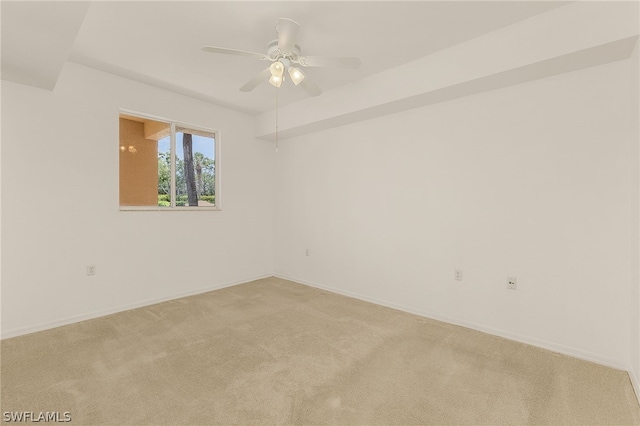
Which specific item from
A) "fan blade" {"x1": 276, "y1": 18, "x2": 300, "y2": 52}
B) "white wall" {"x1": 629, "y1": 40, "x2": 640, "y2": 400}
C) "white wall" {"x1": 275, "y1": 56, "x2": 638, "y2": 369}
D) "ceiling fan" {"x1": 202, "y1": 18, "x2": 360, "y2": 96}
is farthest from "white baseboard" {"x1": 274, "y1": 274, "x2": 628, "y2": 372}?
"fan blade" {"x1": 276, "y1": 18, "x2": 300, "y2": 52}

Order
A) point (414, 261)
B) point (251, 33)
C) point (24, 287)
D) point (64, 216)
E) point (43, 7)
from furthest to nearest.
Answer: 1. point (414, 261)
2. point (64, 216)
3. point (24, 287)
4. point (251, 33)
5. point (43, 7)

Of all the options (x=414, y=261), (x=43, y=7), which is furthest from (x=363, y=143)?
(x=43, y=7)

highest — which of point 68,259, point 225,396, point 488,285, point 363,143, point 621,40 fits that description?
point 621,40

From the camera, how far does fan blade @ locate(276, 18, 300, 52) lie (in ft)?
6.59

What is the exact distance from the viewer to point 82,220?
121 inches

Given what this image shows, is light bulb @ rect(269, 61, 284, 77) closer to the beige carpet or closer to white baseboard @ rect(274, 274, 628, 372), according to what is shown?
the beige carpet

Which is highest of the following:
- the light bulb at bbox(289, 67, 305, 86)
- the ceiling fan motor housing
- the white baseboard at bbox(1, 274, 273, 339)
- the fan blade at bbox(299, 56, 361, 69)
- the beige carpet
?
the ceiling fan motor housing

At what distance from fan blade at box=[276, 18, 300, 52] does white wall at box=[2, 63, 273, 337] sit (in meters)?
2.23

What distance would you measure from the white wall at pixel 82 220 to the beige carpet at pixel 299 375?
37 cm

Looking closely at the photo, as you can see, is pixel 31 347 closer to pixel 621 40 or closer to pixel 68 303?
pixel 68 303

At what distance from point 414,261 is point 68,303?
12.0ft

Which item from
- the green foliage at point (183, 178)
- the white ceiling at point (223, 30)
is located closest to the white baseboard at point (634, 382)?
the white ceiling at point (223, 30)

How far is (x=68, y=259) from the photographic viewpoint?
300cm

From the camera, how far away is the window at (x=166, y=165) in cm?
354
